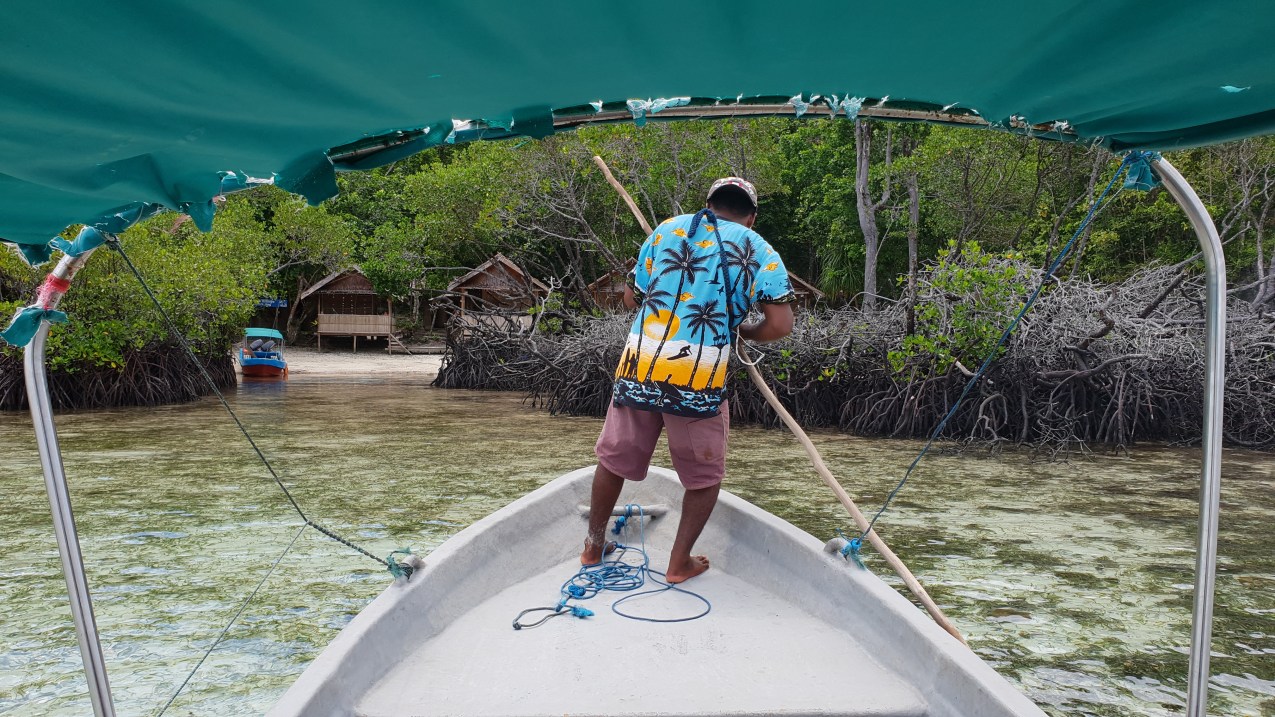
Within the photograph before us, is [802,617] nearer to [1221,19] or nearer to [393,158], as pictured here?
[393,158]

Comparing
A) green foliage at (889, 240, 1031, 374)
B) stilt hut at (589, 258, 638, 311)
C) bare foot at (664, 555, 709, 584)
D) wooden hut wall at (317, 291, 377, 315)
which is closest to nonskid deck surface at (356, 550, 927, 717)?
bare foot at (664, 555, 709, 584)

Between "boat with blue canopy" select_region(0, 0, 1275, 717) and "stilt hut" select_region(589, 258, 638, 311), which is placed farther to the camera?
"stilt hut" select_region(589, 258, 638, 311)

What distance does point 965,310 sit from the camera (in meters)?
7.09

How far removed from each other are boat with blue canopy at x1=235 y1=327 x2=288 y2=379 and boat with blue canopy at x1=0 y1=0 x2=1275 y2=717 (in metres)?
15.0

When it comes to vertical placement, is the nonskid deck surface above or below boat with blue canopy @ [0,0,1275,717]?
below

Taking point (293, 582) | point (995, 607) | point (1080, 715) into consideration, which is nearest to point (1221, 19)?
point (1080, 715)

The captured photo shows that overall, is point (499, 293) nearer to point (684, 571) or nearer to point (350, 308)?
point (350, 308)

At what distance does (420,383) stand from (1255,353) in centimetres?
1162

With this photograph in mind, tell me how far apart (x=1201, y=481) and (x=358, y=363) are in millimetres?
18964

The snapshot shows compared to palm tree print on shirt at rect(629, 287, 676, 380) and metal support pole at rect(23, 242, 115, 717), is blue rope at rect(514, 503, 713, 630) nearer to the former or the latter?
palm tree print on shirt at rect(629, 287, 676, 380)

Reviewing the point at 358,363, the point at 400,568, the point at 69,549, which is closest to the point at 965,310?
the point at 400,568

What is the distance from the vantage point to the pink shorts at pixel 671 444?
8.27 feet

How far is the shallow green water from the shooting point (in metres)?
2.63

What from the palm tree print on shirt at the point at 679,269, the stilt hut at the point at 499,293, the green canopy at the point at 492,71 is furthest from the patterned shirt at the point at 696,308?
the stilt hut at the point at 499,293
